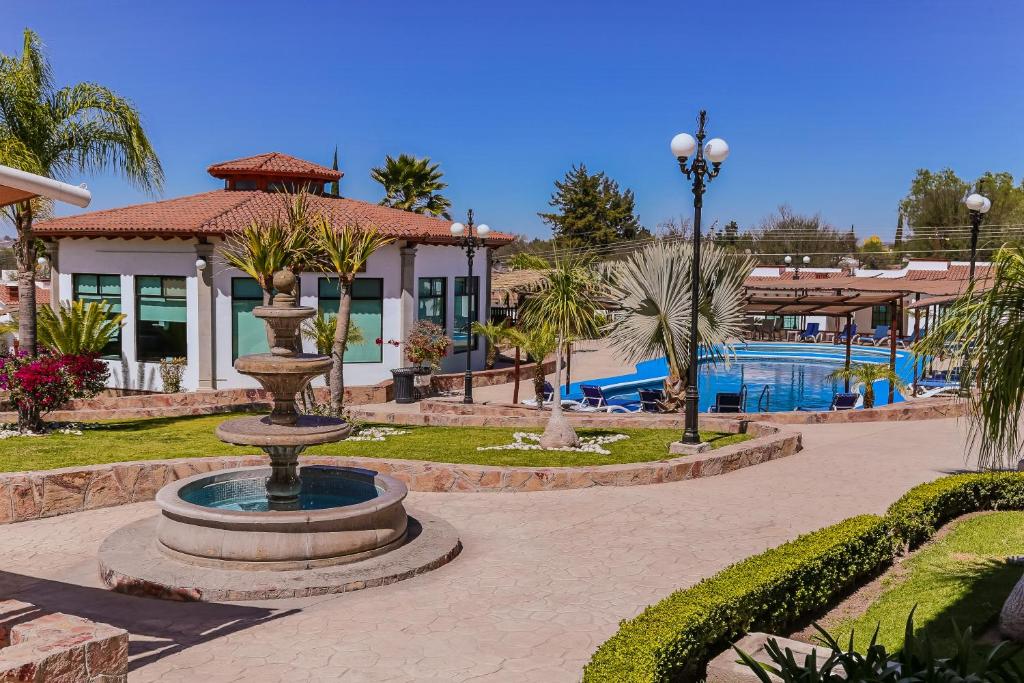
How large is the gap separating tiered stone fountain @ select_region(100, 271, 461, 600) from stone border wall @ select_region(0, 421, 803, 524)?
6.97ft

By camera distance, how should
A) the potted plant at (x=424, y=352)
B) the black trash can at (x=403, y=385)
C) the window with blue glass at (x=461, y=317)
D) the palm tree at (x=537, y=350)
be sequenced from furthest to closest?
the window with blue glass at (x=461, y=317) → the potted plant at (x=424, y=352) → the black trash can at (x=403, y=385) → the palm tree at (x=537, y=350)

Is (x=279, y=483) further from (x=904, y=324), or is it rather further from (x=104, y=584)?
(x=904, y=324)

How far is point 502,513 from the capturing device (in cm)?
1203

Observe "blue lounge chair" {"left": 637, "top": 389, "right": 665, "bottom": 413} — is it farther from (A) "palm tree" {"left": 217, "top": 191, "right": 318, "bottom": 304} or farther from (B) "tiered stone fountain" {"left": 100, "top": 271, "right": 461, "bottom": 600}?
(B) "tiered stone fountain" {"left": 100, "top": 271, "right": 461, "bottom": 600}

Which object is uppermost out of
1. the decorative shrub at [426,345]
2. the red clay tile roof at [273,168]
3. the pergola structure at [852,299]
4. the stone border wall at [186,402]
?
the red clay tile roof at [273,168]

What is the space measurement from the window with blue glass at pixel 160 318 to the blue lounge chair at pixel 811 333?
29.7m

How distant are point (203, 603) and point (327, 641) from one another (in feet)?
5.75

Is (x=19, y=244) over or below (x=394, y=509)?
over

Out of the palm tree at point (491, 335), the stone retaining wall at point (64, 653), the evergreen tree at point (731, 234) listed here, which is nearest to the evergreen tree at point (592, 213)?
the evergreen tree at point (731, 234)

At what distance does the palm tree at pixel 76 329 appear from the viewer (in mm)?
22594

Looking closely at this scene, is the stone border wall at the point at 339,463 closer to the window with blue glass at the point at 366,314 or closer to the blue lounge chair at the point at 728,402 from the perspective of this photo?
the blue lounge chair at the point at 728,402

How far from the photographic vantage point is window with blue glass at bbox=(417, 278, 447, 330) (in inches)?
1055

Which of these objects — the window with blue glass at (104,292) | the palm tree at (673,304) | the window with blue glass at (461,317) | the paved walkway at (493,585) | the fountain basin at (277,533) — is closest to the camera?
the paved walkway at (493,585)

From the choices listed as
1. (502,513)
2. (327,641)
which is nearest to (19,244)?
(502,513)
